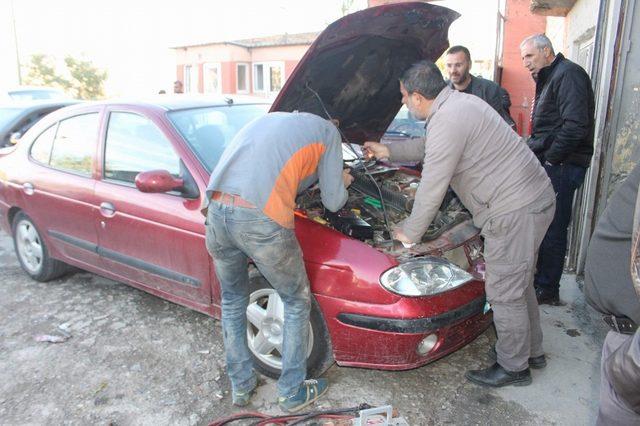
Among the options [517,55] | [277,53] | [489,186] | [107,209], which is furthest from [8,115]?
[277,53]

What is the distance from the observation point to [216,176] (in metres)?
2.48

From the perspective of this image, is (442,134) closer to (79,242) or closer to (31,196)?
(79,242)

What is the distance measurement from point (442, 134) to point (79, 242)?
2.87 metres

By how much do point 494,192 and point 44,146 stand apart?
11.9ft

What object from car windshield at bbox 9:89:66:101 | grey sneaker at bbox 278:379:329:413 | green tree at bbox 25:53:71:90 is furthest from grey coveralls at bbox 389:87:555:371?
green tree at bbox 25:53:71:90

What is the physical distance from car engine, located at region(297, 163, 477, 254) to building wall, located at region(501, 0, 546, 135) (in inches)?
399

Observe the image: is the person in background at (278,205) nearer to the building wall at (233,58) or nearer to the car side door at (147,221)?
the car side door at (147,221)

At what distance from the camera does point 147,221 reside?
334cm

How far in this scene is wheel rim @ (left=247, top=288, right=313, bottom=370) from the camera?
9.54 ft

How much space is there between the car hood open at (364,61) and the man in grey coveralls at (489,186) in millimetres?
368

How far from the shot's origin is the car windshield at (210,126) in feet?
10.7

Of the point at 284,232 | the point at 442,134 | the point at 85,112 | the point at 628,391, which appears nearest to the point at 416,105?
the point at 442,134

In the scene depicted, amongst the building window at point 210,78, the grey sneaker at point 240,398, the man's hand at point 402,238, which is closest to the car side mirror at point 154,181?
the grey sneaker at point 240,398

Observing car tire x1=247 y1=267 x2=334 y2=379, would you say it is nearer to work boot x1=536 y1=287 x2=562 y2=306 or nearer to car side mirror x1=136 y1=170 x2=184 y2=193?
car side mirror x1=136 y1=170 x2=184 y2=193
